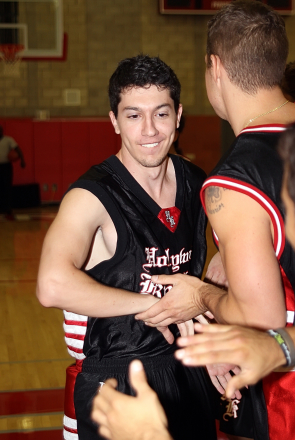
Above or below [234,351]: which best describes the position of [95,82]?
above

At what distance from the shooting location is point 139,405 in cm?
127

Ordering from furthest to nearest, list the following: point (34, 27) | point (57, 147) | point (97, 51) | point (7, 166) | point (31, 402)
→ 1. point (97, 51)
2. point (34, 27)
3. point (57, 147)
4. point (7, 166)
5. point (31, 402)

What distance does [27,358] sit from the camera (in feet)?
16.6

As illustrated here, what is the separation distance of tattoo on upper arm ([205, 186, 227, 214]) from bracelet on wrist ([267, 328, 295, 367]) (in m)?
0.44

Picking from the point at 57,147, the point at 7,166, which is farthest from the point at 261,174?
the point at 57,147

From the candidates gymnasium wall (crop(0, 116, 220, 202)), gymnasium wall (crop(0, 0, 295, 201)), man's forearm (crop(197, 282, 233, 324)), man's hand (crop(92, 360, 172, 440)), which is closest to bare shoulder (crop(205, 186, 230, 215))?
man's forearm (crop(197, 282, 233, 324))

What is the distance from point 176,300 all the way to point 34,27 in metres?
12.3

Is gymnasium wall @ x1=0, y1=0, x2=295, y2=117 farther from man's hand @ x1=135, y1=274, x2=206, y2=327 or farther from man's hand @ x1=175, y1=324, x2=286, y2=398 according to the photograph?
man's hand @ x1=175, y1=324, x2=286, y2=398

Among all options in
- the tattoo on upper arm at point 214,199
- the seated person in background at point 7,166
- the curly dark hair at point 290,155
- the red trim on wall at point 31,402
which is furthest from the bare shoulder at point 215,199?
the seated person in background at point 7,166

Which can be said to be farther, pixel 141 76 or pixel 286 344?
pixel 141 76

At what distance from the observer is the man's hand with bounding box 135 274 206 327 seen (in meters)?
2.18

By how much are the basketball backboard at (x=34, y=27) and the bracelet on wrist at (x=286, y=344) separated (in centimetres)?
1247

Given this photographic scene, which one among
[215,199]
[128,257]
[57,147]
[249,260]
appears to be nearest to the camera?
Result: [249,260]

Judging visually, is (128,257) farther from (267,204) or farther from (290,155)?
(290,155)
